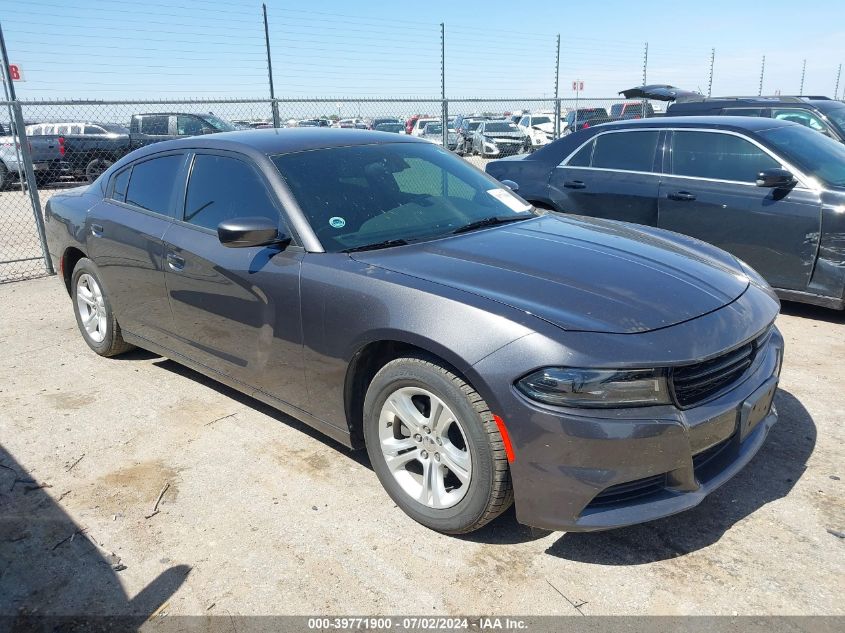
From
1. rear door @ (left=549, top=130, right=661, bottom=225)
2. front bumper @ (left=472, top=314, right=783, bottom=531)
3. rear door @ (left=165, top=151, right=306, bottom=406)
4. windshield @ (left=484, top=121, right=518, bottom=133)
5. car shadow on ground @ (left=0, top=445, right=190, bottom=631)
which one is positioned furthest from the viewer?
windshield @ (left=484, top=121, right=518, bottom=133)

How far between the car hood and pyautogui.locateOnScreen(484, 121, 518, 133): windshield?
2387 centimetres

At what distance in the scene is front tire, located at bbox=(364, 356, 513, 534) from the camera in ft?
8.16

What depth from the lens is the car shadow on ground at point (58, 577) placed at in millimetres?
2426

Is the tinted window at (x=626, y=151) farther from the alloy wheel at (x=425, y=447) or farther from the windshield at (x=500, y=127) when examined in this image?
the windshield at (x=500, y=127)

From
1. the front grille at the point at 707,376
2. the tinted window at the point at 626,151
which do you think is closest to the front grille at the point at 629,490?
the front grille at the point at 707,376

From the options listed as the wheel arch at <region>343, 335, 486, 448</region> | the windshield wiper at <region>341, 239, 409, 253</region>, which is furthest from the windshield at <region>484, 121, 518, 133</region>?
the wheel arch at <region>343, 335, 486, 448</region>

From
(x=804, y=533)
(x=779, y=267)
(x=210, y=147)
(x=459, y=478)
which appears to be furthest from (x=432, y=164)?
(x=779, y=267)

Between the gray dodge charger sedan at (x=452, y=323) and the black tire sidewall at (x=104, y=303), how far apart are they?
49cm

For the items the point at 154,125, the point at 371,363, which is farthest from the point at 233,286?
the point at 154,125

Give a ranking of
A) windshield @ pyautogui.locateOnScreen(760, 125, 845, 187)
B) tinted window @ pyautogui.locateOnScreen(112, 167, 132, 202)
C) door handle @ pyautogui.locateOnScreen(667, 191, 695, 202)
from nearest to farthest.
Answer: tinted window @ pyautogui.locateOnScreen(112, 167, 132, 202) < windshield @ pyautogui.locateOnScreen(760, 125, 845, 187) < door handle @ pyautogui.locateOnScreen(667, 191, 695, 202)

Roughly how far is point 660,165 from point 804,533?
13.1ft

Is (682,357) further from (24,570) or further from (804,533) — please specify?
(24,570)

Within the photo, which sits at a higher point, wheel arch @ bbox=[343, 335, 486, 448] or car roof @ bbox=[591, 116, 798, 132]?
car roof @ bbox=[591, 116, 798, 132]

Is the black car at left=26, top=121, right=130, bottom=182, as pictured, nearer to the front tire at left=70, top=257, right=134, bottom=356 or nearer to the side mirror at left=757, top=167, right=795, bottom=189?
the front tire at left=70, top=257, right=134, bottom=356
